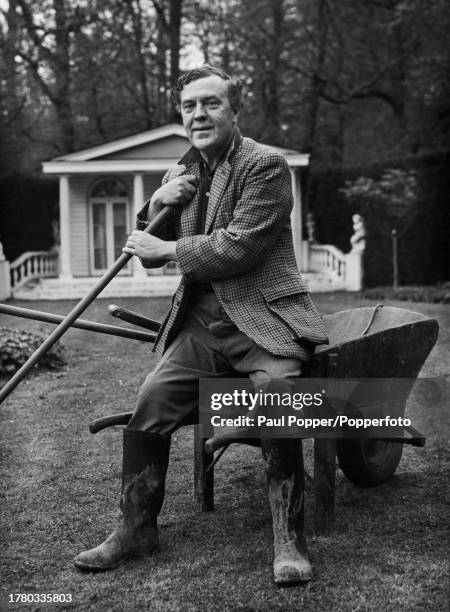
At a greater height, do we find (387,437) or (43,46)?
(43,46)

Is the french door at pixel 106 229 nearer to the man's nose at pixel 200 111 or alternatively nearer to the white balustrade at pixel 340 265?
the white balustrade at pixel 340 265

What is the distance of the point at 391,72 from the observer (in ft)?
79.7

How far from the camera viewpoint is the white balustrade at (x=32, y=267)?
18.1 metres

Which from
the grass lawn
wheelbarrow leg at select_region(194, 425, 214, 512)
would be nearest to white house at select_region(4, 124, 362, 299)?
the grass lawn

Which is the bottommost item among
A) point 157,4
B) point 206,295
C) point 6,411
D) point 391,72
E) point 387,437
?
point 6,411

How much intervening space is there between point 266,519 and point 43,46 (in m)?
22.9

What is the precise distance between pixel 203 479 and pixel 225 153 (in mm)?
1489

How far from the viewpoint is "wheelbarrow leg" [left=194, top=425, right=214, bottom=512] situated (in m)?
3.60

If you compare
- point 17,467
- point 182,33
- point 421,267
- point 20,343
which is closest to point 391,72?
point 182,33

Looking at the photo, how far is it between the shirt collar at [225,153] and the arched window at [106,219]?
16975mm

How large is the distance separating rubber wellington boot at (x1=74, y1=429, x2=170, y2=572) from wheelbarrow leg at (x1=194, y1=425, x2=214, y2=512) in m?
0.60

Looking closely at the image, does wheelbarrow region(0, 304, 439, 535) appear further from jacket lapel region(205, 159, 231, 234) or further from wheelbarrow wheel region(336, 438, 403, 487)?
jacket lapel region(205, 159, 231, 234)

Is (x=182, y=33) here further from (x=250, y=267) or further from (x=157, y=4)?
(x=250, y=267)

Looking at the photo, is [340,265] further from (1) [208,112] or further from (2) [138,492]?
(2) [138,492]
